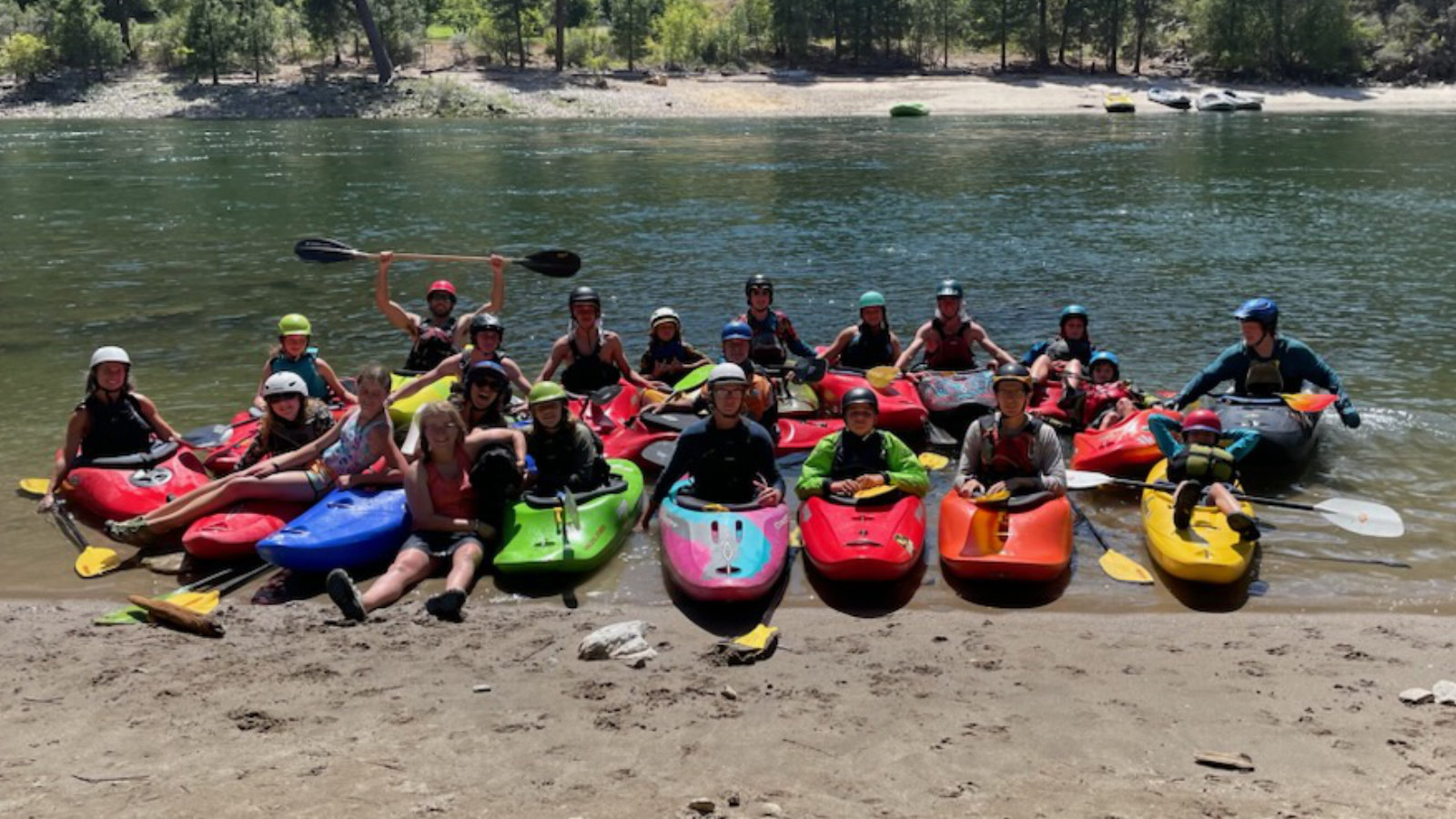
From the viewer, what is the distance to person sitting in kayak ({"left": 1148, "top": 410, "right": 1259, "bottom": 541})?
645cm

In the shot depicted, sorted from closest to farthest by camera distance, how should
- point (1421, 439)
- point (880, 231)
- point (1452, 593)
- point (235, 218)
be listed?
point (1452, 593), point (1421, 439), point (880, 231), point (235, 218)

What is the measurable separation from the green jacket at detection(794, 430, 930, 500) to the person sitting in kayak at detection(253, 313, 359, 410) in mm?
3519

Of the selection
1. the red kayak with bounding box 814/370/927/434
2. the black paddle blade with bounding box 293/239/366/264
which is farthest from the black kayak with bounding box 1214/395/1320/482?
the black paddle blade with bounding box 293/239/366/264

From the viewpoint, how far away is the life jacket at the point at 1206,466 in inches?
276

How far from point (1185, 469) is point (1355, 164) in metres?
26.1

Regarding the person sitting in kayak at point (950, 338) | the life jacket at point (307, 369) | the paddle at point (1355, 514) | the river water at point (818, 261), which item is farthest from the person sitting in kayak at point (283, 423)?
the person sitting in kayak at point (950, 338)

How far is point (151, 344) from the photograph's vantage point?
497 inches

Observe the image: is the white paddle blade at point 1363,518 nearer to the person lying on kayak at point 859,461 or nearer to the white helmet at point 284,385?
the person lying on kayak at point 859,461

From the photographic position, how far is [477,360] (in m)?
8.80

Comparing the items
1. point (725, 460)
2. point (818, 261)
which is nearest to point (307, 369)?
point (725, 460)

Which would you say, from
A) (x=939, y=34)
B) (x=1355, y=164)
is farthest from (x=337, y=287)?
(x=939, y=34)

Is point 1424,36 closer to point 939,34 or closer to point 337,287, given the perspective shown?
point 939,34

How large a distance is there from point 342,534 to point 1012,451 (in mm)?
3835

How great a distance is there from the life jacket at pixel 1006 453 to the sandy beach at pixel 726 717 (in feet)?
3.85
